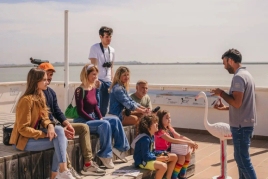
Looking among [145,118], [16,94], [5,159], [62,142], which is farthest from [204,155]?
[16,94]

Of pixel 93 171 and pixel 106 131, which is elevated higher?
pixel 106 131

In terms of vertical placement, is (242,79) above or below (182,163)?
above

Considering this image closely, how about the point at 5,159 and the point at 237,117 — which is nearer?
the point at 5,159

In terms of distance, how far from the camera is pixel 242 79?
3945 millimetres

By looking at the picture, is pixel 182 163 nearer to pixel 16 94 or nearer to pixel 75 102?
pixel 75 102

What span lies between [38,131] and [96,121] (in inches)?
35.3

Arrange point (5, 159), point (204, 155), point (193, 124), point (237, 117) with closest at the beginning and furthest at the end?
point (5, 159) < point (237, 117) < point (204, 155) < point (193, 124)

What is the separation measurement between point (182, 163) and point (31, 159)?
1626 millimetres

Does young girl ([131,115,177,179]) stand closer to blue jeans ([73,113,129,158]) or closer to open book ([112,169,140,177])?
open book ([112,169,140,177])

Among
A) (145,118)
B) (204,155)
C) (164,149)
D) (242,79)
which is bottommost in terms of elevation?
(204,155)

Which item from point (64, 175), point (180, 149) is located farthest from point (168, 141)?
point (64, 175)

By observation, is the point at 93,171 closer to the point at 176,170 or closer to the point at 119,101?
the point at 176,170

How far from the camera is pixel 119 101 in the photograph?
195 inches

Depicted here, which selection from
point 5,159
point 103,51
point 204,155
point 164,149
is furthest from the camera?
point 204,155
